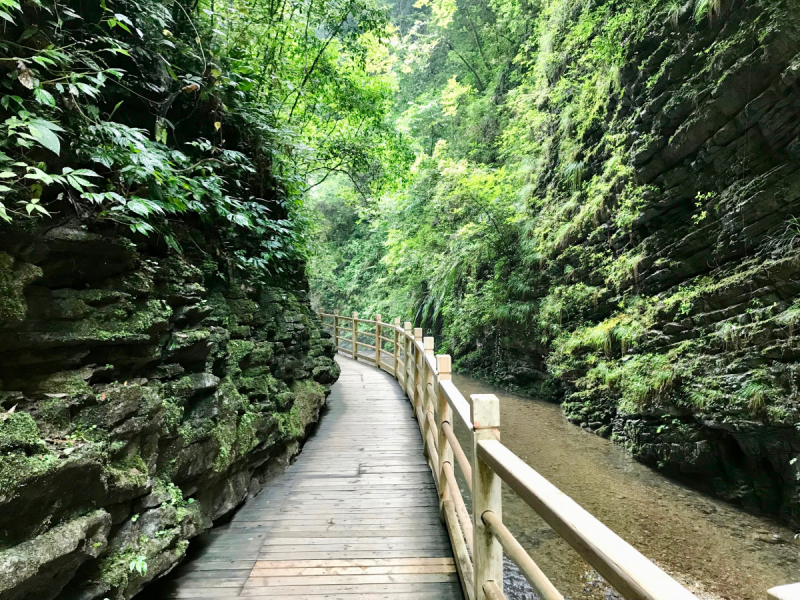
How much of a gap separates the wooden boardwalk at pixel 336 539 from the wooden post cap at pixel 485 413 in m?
1.20

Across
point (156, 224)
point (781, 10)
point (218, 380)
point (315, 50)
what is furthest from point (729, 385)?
point (315, 50)

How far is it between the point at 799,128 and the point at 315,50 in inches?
263

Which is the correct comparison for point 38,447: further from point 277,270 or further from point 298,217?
point 298,217

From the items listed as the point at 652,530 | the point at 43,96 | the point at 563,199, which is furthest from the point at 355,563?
the point at 563,199

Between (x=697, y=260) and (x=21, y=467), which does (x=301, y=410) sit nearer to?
(x=21, y=467)

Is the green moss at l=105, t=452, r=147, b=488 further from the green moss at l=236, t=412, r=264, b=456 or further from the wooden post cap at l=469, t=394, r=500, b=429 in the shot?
the wooden post cap at l=469, t=394, r=500, b=429

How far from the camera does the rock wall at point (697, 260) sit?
428 cm

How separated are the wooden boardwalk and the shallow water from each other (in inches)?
50.1

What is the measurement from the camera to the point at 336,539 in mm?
2857

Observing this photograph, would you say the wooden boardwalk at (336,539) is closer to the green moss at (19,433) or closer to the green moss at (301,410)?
the green moss at (301,410)

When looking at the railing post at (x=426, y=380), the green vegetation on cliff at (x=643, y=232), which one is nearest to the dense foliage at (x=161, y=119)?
the railing post at (x=426, y=380)

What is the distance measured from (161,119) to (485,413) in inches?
114

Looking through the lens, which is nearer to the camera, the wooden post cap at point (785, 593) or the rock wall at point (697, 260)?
the wooden post cap at point (785, 593)

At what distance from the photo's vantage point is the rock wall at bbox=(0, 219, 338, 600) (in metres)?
1.68
